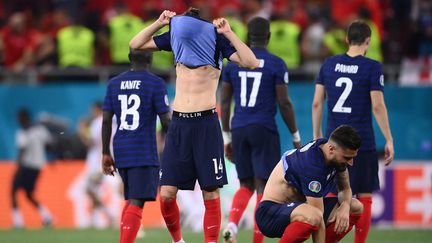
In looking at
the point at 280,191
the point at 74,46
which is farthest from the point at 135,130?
the point at 74,46

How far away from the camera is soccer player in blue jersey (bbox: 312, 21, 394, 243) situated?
12000mm

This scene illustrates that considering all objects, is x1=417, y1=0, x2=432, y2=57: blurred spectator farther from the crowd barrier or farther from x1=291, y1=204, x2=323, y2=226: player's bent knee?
x1=291, y1=204, x2=323, y2=226: player's bent knee

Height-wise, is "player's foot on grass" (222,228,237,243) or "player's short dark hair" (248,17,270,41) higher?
"player's short dark hair" (248,17,270,41)

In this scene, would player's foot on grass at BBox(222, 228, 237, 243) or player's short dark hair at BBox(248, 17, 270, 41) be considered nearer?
player's foot on grass at BBox(222, 228, 237, 243)

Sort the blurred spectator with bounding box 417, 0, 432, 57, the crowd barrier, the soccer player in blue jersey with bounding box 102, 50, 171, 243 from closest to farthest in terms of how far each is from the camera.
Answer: the soccer player in blue jersey with bounding box 102, 50, 171, 243 → the crowd barrier → the blurred spectator with bounding box 417, 0, 432, 57

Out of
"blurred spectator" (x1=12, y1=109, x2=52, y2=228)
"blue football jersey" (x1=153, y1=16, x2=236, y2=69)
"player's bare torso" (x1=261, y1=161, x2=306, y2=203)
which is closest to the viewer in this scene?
"player's bare torso" (x1=261, y1=161, x2=306, y2=203)

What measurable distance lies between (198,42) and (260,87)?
2.07 meters

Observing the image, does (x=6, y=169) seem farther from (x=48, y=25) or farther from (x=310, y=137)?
(x=310, y=137)

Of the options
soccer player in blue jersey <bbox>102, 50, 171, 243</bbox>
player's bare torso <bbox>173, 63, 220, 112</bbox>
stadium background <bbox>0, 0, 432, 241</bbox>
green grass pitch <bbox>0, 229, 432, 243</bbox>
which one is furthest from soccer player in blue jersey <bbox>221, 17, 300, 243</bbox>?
stadium background <bbox>0, 0, 432, 241</bbox>

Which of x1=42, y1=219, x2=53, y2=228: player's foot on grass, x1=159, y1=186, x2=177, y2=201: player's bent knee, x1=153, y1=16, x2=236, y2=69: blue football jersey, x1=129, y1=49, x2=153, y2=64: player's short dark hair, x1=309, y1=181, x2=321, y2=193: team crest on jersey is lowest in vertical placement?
x1=42, y1=219, x2=53, y2=228: player's foot on grass

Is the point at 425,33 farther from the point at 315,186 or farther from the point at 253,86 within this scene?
the point at 315,186

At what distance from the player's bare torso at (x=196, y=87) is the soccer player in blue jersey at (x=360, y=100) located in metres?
1.85

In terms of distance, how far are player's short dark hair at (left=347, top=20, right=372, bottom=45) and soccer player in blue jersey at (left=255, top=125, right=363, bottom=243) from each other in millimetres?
2028

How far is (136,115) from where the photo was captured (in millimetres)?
11648
